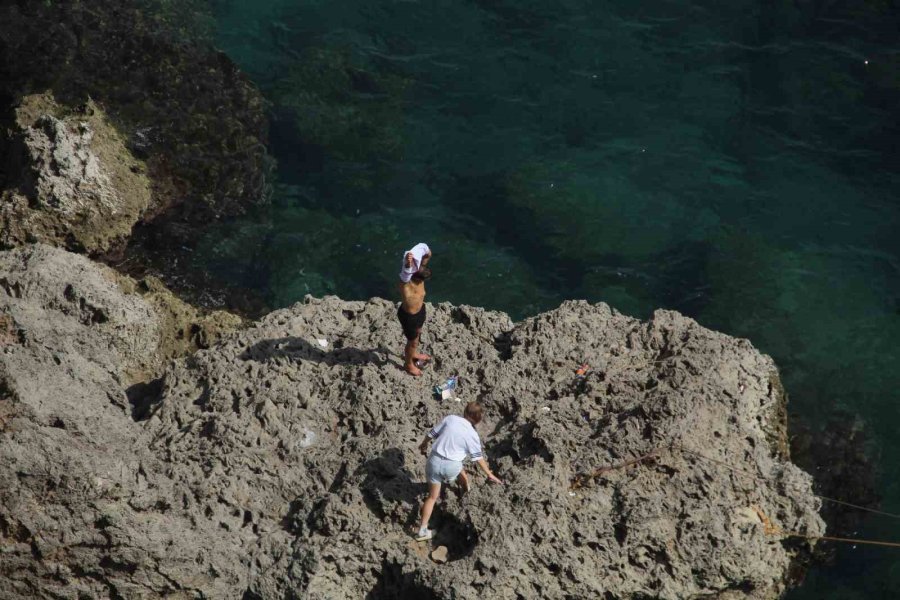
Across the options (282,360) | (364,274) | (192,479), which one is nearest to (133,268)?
(364,274)

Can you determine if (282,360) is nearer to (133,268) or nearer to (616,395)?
(616,395)

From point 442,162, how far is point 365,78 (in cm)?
262

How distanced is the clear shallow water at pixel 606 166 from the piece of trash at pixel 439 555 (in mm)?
6425

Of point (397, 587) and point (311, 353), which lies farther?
point (311, 353)

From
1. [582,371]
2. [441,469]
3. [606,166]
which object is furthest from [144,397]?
[606,166]

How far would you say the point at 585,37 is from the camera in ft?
66.9

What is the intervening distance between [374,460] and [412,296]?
1880mm

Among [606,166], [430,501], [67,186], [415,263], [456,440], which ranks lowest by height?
[430,501]

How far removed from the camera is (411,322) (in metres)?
11.3

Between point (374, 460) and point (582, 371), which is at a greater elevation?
point (582, 371)

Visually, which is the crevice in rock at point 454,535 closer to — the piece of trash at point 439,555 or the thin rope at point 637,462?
the piece of trash at point 439,555

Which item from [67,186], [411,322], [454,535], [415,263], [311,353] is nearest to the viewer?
[454,535]

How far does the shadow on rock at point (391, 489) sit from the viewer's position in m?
10.1

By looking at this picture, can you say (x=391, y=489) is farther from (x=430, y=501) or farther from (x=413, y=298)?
(x=413, y=298)
